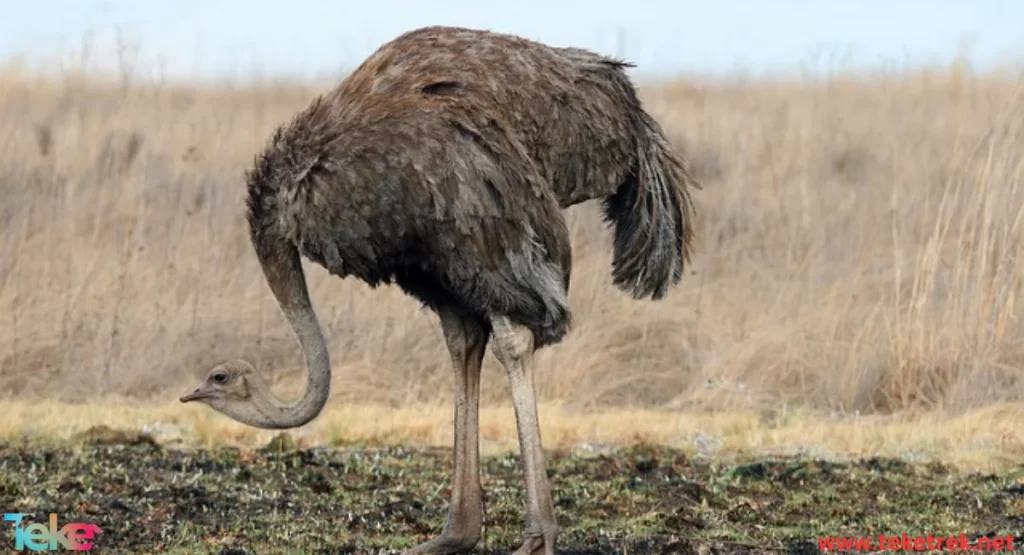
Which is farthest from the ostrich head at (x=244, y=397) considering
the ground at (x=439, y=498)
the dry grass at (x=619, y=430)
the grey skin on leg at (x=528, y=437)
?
the dry grass at (x=619, y=430)

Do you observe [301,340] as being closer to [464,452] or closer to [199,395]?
[199,395]

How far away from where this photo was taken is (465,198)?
684cm

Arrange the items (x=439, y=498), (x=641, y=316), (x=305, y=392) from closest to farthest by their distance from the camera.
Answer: (x=305, y=392) < (x=439, y=498) < (x=641, y=316)

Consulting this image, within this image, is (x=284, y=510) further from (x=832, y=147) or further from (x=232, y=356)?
(x=832, y=147)

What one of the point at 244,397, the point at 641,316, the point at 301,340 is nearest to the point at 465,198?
the point at 301,340

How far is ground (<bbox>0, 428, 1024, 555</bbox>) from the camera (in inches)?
306

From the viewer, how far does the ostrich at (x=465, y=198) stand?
689 centimetres

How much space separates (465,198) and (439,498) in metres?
2.47

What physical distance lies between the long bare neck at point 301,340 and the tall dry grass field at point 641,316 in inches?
154

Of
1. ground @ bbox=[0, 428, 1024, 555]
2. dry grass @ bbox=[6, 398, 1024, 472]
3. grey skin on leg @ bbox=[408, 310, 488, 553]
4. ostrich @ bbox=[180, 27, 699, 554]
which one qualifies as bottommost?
dry grass @ bbox=[6, 398, 1024, 472]

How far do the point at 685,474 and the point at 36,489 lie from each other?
320cm

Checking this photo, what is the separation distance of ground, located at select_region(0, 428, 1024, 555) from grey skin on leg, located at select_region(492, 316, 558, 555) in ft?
1.63

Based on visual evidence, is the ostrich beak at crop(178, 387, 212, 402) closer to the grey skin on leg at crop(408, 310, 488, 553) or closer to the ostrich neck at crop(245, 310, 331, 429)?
the ostrich neck at crop(245, 310, 331, 429)

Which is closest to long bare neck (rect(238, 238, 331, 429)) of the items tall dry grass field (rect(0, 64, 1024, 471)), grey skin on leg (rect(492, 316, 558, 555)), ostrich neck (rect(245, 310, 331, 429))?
ostrich neck (rect(245, 310, 331, 429))
